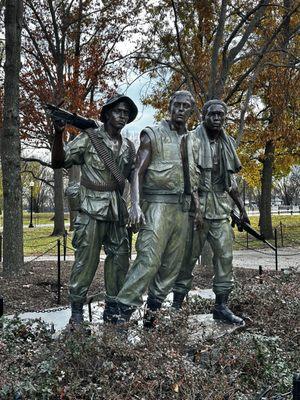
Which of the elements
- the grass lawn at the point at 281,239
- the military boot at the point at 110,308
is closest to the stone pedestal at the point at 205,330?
the military boot at the point at 110,308

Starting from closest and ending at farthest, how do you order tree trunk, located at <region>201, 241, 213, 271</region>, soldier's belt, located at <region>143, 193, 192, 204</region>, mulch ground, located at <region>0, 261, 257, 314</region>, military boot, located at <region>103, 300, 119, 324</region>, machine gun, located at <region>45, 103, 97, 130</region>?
machine gun, located at <region>45, 103, 97, 130</region> < soldier's belt, located at <region>143, 193, 192, 204</region> < military boot, located at <region>103, 300, 119, 324</region> < mulch ground, located at <region>0, 261, 257, 314</region> < tree trunk, located at <region>201, 241, 213, 271</region>

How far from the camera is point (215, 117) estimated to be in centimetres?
532

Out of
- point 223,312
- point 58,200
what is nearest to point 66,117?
point 223,312

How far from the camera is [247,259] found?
15391 millimetres

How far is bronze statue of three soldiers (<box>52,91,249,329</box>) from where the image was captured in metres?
4.95

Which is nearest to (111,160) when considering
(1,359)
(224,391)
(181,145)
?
(181,145)

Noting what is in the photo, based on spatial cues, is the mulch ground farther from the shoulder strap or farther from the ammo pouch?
the shoulder strap

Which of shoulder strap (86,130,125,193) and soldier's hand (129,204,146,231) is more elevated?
shoulder strap (86,130,125,193)

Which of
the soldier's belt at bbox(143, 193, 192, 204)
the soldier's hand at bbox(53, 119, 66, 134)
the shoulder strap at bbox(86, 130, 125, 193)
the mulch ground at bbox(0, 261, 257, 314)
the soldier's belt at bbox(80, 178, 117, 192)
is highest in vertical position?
the soldier's hand at bbox(53, 119, 66, 134)

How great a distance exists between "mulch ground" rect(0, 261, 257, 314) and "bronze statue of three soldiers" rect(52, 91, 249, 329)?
273 centimetres

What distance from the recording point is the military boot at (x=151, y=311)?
15.1 feet

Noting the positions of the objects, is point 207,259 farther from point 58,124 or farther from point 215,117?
point 58,124

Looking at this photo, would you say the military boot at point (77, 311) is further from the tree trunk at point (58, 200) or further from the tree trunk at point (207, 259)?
the tree trunk at point (58, 200)

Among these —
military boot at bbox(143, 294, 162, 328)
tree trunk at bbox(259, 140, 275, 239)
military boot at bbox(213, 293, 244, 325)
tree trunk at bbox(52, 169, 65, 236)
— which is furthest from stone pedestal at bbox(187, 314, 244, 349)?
tree trunk at bbox(52, 169, 65, 236)
